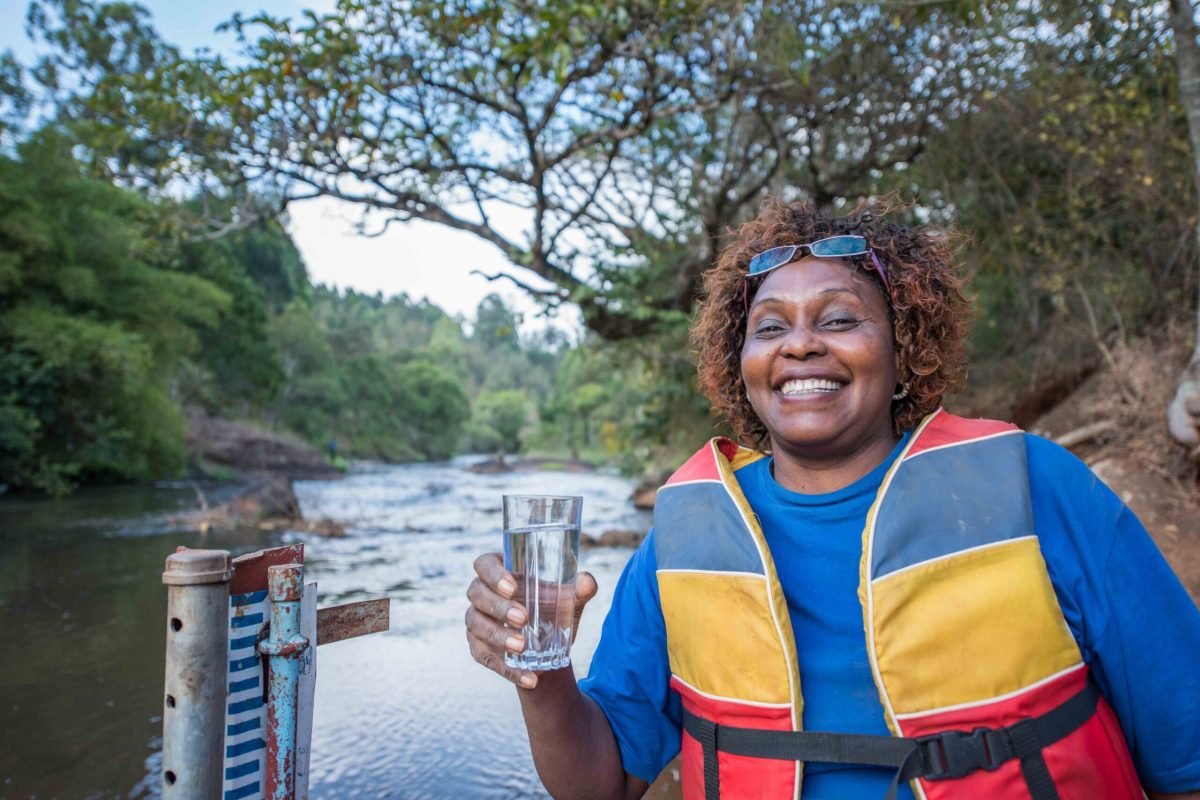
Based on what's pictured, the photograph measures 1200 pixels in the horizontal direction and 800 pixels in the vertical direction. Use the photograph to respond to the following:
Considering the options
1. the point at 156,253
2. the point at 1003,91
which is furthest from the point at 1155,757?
the point at 156,253

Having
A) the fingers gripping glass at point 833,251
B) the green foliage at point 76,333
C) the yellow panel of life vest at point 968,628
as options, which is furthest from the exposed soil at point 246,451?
the yellow panel of life vest at point 968,628

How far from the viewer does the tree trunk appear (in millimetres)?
6037

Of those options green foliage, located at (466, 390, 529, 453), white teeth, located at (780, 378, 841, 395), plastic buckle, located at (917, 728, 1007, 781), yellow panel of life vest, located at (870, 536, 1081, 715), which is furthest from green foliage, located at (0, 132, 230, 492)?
green foliage, located at (466, 390, 529, 453)

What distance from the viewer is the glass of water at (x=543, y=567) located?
1449 mm

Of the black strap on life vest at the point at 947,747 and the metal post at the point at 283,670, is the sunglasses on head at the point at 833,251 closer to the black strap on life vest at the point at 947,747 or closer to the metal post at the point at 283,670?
the black strap on life vest at the point at 947,747

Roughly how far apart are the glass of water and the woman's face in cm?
61

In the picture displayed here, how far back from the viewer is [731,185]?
10.3 m

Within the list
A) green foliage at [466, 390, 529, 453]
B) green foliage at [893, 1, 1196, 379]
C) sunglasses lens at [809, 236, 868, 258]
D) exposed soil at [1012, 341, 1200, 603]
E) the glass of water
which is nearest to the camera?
the glass of water

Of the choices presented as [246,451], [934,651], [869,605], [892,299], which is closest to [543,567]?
[869,605]

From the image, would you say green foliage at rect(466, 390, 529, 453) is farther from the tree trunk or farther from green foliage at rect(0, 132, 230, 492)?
the tree trunk

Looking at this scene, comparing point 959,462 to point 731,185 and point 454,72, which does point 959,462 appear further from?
point 731,185

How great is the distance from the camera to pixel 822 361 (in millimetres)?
1835

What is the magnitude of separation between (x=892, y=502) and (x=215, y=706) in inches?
56.4

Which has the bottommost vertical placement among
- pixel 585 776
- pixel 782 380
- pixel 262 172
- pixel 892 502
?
pixel 585 776
